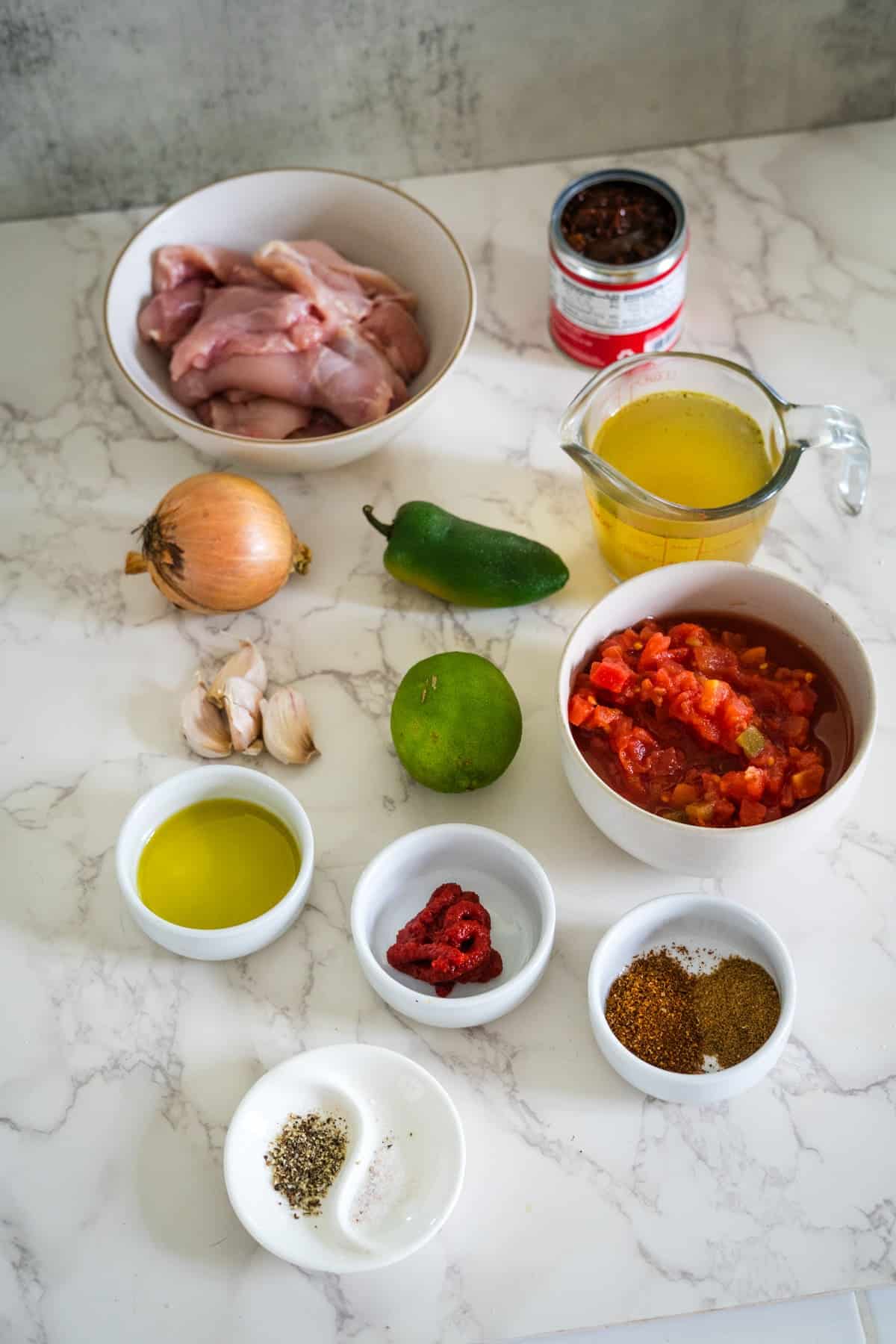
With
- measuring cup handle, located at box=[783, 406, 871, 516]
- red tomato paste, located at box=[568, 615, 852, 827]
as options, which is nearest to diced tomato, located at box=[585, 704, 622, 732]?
red tomato paste, located at box=[568, 615, 852, 827]

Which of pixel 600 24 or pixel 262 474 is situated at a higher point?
pixel 600 24

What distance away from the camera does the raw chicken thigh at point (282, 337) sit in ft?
4.79

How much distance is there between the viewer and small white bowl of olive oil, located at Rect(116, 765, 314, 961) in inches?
47.1

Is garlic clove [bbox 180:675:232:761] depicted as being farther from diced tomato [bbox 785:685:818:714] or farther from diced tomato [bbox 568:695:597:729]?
diced tomato [bbox 785:685:818:714]

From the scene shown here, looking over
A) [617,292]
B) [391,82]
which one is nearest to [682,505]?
[617,292]

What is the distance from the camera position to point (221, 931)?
45.9 inches

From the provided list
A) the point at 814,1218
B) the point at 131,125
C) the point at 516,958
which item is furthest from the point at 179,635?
the point at 814,1218

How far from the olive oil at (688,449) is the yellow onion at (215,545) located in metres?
0.35

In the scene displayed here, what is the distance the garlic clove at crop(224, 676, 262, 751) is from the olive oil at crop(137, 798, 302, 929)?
0.07 metres

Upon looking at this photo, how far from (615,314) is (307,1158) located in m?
0.94

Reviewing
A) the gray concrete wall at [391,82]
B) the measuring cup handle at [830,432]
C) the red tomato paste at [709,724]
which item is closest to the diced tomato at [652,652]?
the red tomato paste at [709,724]

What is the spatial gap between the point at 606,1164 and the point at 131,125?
1307mm

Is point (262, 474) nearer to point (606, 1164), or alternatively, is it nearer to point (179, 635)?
point (179, 635)

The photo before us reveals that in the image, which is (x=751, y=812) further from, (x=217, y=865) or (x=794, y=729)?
(x=217, y=865)
